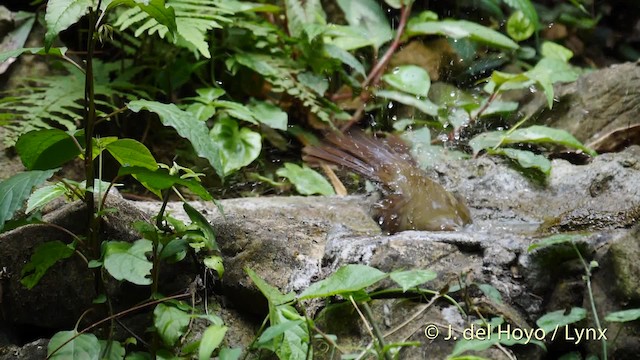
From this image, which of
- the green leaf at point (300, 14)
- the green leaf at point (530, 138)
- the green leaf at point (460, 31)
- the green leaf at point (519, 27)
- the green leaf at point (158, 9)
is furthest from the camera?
the green leaf at point (519, 27)

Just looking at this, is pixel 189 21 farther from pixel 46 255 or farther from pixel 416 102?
pixel 46 255

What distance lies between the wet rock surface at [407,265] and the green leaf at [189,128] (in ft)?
1.47

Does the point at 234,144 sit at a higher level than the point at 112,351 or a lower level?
lower

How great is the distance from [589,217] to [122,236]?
1.50 m

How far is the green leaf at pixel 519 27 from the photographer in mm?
4098

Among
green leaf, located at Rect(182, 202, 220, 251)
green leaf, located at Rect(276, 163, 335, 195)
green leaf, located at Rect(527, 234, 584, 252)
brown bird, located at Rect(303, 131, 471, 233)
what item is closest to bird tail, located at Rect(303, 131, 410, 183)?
brown bird, located at Rect(303, 131, 471, 233)

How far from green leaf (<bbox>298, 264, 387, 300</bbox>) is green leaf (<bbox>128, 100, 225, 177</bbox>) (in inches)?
13.9

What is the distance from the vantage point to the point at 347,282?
5.11 feet

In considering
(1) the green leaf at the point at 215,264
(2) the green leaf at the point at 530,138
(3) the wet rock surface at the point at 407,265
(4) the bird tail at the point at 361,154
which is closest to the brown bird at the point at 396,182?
(4) the bird tail at the point at 361,154

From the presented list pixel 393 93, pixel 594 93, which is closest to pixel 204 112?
pixel 393 93

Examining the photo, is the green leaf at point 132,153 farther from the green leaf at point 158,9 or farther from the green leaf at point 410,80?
the green leaf at point 410,80

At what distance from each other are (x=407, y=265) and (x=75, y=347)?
85 centimetres

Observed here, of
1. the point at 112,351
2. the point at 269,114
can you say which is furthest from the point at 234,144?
the point at 112,351

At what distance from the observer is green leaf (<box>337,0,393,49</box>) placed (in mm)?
3838
